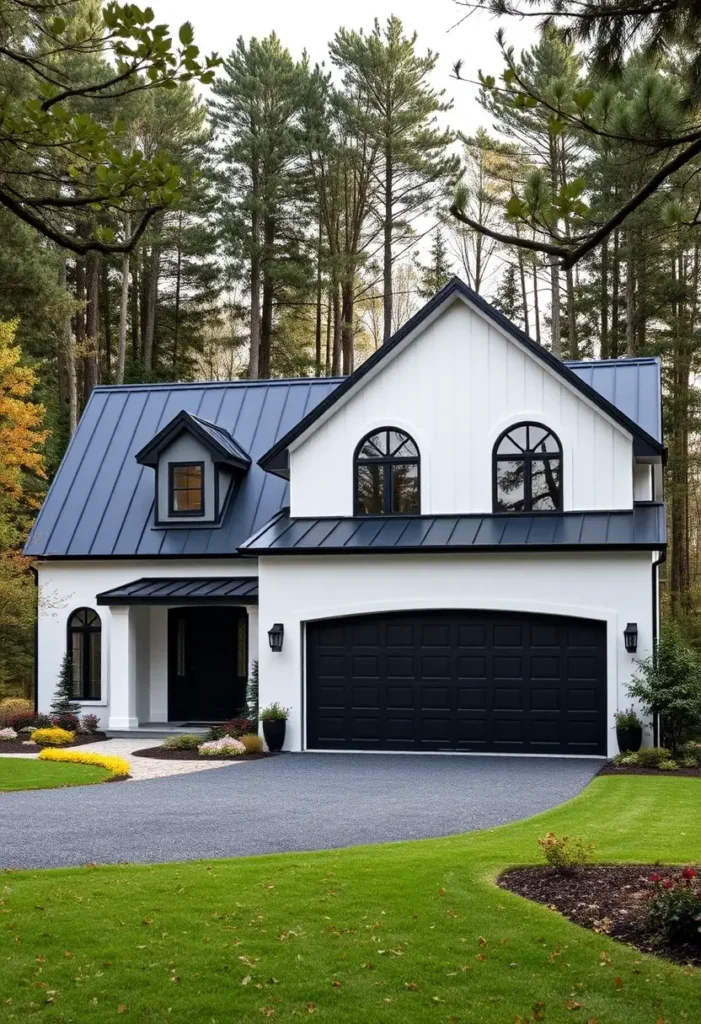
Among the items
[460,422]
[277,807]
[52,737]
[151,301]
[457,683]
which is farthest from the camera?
[151,301]

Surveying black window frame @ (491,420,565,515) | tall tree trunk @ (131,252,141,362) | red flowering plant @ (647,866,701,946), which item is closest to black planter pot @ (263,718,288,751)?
black window frame @ (491,420,565,515)

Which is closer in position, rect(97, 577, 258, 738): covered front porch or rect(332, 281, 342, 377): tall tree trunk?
rect(97, 577, 258, 738): covered front porch

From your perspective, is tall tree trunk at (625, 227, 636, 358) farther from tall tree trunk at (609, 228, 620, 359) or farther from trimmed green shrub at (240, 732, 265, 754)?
trimmed green shrub at (240, 732, 265, 754)

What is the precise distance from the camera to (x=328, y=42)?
3991 centimetres

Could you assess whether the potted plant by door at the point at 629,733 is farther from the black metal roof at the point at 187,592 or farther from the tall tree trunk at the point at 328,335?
the tall tree trunk at the point at 328,335

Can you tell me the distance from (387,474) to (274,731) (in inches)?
195

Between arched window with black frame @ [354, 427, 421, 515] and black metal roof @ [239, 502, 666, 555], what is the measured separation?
281 mm

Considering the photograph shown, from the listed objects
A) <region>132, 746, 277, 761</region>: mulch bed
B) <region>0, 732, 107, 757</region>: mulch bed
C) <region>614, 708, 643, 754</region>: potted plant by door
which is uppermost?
<region>614, 708, 643, 754</region>: potted plant by door

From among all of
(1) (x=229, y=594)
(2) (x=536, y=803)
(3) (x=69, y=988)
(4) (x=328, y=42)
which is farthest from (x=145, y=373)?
(3) (x=69, y=988)

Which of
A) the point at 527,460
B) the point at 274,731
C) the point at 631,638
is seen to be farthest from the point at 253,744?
the point at 527,460

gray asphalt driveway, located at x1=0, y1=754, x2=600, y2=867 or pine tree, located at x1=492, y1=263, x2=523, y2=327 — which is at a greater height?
pine tree, located at x1=492, y1=263, x2=523, y2=327

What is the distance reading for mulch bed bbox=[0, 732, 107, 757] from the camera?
2077cm

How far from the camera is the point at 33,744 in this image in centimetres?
2175

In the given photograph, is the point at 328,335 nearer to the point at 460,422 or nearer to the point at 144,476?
the point at 144,476
